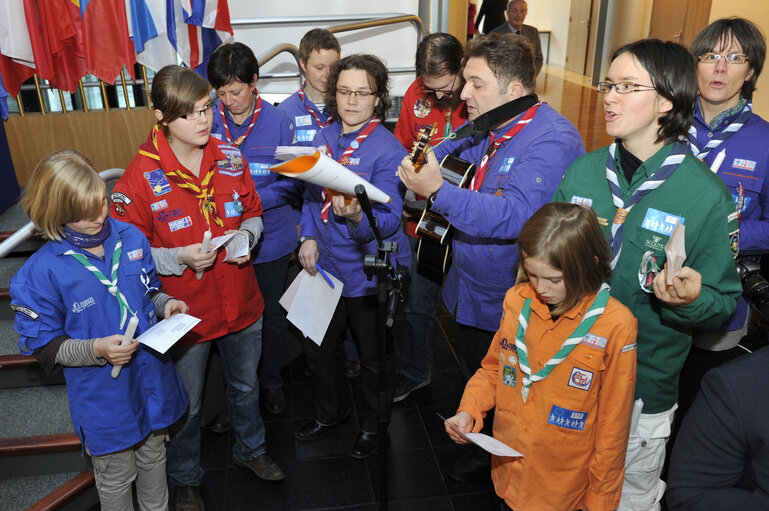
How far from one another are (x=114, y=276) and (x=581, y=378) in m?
1.52

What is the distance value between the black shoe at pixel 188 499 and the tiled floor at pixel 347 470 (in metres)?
0.09

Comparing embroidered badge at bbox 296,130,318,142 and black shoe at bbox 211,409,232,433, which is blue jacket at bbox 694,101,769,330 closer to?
embroidered badge at bbox 296,130,318,142

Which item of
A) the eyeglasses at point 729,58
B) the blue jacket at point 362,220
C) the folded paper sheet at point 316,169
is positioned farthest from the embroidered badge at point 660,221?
the eyeglasses at point 729,58

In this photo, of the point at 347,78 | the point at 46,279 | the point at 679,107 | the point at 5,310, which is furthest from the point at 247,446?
the point at 679,107

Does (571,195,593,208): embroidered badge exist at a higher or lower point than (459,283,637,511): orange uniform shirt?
higher

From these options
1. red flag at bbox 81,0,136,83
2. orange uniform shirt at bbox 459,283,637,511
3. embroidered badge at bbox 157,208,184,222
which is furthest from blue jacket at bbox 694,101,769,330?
red flag at bbox 81,0,136,83

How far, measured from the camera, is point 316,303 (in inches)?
101

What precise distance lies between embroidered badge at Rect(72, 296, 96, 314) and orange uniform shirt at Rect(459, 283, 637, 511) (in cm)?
126

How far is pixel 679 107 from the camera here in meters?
1.72

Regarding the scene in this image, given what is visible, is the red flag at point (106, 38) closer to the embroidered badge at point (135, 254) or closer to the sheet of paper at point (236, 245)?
the sheet of paper at point (236, 245)

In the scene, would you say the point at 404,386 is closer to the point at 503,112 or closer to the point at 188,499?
the point at 188,499

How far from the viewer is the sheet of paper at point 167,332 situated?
186 centimetres

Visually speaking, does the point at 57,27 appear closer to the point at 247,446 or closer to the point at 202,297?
the point at 202,297

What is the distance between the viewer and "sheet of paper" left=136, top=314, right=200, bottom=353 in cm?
186
